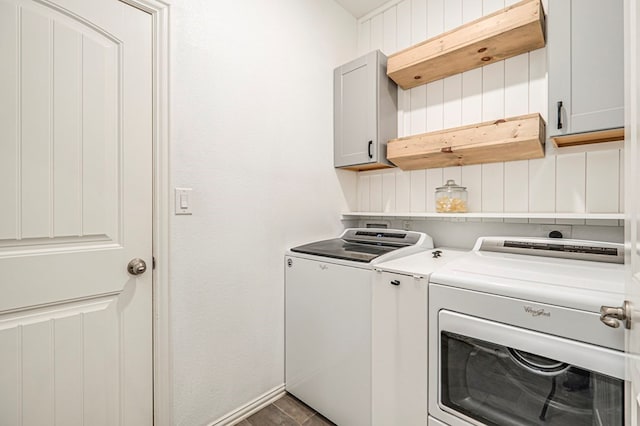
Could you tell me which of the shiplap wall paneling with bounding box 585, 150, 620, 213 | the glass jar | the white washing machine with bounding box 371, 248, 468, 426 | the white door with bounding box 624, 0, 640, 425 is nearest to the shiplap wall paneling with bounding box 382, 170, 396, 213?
the glass jar

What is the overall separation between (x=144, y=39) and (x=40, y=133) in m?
0.61

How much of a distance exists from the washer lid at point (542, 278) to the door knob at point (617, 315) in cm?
20

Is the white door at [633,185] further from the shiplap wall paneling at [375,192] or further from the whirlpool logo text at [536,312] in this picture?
the shiplap wall paneling at [375,192]

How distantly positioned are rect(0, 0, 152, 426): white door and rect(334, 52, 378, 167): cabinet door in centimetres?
128

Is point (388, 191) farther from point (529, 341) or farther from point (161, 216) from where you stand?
point (161, 216)

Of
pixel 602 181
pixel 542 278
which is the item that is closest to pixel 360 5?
pixel 602 181

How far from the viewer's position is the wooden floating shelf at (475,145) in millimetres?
1481

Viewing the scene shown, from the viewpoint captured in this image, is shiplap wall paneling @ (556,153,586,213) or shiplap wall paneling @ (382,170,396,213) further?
shiplap wall paneling @ (382,170,396,213)

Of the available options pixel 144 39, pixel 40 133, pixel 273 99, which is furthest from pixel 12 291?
pixel 273 99

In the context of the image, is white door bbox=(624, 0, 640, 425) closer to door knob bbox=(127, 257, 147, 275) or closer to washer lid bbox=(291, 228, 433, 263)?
washer lid bbox=(291, 228, 433, 263)

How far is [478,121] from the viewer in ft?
6.06

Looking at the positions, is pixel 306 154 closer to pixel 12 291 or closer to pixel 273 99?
pixel 273 99

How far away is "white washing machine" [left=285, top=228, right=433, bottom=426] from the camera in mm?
1480

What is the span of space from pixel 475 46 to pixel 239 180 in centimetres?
154
